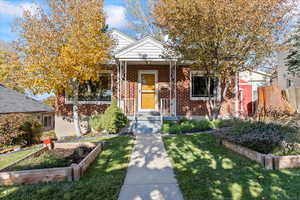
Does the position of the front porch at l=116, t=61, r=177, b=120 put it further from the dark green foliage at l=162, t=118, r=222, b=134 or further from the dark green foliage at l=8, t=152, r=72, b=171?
the dark green foliage at l=8, t=152, r=72, b=171

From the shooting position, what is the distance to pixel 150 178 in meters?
3.40

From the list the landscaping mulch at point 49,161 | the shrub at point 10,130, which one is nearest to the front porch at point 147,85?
the shrub at point 10,130

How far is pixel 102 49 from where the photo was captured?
7801 mm

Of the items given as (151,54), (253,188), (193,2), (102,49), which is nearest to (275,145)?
(253,188)

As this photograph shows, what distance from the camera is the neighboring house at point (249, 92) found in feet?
35.8

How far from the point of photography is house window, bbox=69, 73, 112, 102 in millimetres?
10258

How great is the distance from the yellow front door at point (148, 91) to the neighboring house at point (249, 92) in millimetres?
5108

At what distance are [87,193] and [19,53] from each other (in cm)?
748

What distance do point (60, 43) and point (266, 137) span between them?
26.0ft

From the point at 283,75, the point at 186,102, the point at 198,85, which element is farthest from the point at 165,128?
the point at 283,75

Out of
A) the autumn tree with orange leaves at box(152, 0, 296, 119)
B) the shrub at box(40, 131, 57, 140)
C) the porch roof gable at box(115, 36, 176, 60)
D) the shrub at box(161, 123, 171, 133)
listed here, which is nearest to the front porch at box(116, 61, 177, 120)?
the porch roof gable at box(115, 36, 176, 60)

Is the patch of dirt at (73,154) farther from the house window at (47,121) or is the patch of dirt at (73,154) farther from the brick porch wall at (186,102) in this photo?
the house window at (47,121)

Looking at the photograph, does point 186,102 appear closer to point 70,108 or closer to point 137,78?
point 137,78

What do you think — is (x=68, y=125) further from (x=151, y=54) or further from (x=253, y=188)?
(x=253, y=188)
